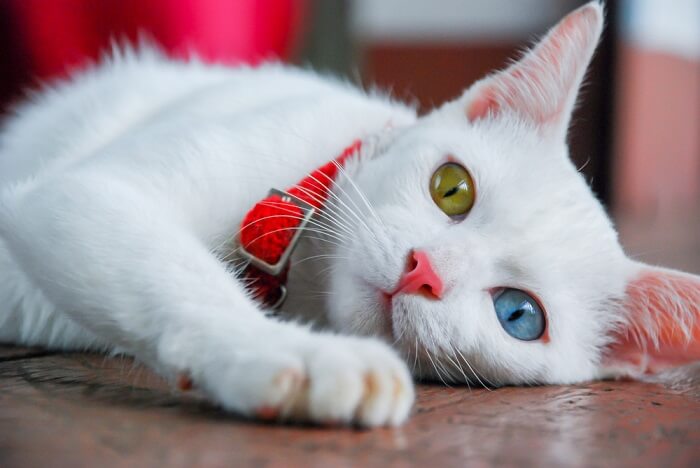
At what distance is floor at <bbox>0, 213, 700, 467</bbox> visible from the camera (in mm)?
714

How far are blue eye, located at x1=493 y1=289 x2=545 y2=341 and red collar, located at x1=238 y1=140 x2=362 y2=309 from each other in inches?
11.8

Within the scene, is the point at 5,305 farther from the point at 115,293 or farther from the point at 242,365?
the point at 242,365

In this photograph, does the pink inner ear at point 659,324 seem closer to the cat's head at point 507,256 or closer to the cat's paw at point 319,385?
the cat's head at point 507,256

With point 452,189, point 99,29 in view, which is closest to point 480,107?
point 452,189

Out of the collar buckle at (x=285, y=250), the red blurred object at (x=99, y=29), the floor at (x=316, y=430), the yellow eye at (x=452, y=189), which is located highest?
the red blurred object at (x=99, y=29)

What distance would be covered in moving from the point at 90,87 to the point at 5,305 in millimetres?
868

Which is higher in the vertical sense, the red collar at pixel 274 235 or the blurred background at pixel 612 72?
the blurred background at pixel 612 72

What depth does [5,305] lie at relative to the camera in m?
1.28

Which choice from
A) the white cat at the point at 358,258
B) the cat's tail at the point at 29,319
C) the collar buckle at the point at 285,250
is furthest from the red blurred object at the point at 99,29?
the collar buckle at the point at 285,250

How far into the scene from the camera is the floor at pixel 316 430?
714 mm

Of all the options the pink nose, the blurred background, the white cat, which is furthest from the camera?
the blurred background

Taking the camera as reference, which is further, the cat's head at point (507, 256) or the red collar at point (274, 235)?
the red collar at point (274, 235)

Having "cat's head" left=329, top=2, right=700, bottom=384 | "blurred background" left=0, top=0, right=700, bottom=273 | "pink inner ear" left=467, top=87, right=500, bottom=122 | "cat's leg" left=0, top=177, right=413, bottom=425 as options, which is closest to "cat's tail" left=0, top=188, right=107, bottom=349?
"cat's leg" left=0, top=177, right=413, bottom=425

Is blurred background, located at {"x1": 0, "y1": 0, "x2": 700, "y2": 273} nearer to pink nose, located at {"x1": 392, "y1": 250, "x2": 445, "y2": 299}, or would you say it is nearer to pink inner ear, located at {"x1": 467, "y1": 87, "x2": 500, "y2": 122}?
pink inner ear, located at {"x1": 467, "y1": 87, "x2": 500, "y2": 122}
